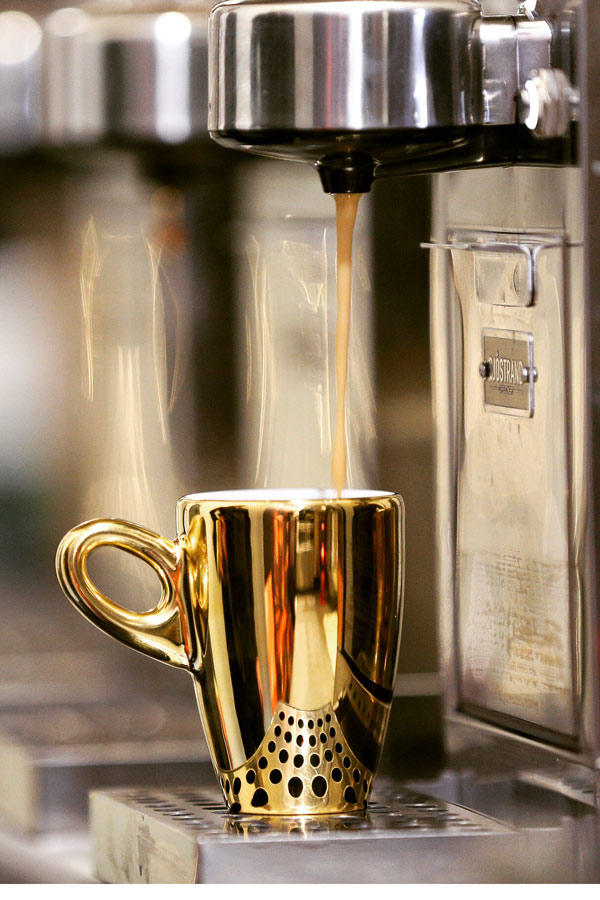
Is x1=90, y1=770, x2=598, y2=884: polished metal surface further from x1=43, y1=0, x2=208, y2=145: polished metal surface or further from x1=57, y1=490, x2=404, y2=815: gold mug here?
x1=43, y1=0, x2=208, y2=145: polished metal surface

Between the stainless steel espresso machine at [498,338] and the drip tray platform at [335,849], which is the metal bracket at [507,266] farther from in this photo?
the drip tray platform at [335,849]

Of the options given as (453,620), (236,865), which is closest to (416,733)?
(453,620)

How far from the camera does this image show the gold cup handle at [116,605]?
500mm

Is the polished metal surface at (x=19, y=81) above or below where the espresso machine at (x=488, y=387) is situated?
above

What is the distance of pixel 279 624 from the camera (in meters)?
0.49

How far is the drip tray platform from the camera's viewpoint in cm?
46

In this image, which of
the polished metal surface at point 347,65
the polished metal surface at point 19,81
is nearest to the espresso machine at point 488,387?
the polished metal surface at point 347,65

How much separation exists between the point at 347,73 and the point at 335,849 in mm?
240

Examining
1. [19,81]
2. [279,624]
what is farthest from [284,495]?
[19,81]

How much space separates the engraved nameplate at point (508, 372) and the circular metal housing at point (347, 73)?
0.08 m

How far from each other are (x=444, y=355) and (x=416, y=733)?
0.15 meters

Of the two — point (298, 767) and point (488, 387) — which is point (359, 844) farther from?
point (488, 387)

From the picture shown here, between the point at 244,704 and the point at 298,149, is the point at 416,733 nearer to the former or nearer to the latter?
the point at 244,704

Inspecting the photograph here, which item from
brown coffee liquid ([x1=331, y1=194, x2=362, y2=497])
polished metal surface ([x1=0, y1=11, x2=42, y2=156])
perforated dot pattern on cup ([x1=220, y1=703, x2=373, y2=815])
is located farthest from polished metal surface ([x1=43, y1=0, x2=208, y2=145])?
perforated dot pattern on cup ([x1=220, y1=703, x2=373, y2=815])
